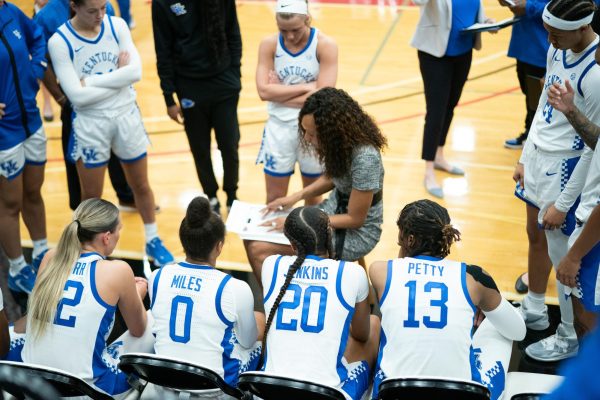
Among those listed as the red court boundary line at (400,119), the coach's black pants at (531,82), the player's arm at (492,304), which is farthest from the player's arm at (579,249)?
the red court boundary line at (400,119)

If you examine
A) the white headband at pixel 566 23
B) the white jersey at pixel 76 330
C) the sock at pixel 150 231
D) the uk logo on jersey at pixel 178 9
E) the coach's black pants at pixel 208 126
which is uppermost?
the white headband at pixel 566 23

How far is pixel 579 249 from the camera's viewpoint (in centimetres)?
302

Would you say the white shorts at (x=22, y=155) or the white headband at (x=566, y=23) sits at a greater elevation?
the white headband at (x=566, y=23)

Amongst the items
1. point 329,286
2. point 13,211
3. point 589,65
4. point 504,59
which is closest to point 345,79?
point 504,59

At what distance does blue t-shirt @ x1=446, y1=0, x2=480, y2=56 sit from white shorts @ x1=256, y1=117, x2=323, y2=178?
144cm

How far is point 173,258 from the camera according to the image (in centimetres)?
500

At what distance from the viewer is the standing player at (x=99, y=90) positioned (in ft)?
14.3

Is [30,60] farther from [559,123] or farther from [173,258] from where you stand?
[559,123]

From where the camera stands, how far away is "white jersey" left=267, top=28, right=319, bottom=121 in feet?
14.7

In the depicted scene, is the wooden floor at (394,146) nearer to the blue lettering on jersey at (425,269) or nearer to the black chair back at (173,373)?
the blue lettering on jersey at (425,269)

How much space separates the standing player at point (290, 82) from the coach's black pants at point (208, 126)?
1.71 feet

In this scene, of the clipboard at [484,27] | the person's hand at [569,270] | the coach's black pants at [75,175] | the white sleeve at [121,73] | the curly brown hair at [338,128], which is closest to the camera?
the person's hand at [569,270]

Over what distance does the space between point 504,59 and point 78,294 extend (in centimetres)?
664

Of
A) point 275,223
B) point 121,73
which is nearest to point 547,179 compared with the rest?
point 275,223
